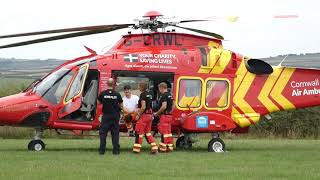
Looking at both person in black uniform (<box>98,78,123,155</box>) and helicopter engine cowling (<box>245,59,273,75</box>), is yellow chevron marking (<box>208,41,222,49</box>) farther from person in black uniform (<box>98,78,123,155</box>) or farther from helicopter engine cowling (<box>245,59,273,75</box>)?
person in black uniform (<box>98,78,123,155</box>)

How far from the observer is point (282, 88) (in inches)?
682

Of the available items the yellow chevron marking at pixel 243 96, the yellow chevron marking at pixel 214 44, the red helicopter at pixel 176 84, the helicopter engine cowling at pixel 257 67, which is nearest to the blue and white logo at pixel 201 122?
the red helicopter at pixel 176 84

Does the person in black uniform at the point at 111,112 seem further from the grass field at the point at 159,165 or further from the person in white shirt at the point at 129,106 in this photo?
the person in white shirt at the point at 129,106

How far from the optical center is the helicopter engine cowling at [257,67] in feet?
56.1

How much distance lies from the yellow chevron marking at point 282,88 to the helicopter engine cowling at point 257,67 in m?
0.42

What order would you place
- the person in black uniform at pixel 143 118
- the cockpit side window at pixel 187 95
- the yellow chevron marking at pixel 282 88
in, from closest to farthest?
1. the person in black uniform at pixel 143 118
2. the cockpit side window at pixel 187 95
3. the yellow chevron marking at pixel 282 88

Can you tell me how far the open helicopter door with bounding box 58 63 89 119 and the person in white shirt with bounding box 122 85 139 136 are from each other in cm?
106

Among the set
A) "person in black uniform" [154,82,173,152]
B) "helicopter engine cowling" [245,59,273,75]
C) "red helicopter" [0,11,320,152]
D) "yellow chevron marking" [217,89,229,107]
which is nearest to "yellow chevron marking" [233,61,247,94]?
"red helicopter" [0,11,320,152]

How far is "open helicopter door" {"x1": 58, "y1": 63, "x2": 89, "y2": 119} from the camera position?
52.2ft

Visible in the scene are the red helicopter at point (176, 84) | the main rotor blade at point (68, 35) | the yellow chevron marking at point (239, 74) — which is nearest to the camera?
the main rotor blade at point (68, 35)

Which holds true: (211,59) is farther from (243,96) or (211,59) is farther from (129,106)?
(129,106)

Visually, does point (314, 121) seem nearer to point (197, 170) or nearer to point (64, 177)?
point (197, 170)

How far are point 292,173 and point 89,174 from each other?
11.4 feet

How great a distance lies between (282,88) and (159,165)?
19.1ft
